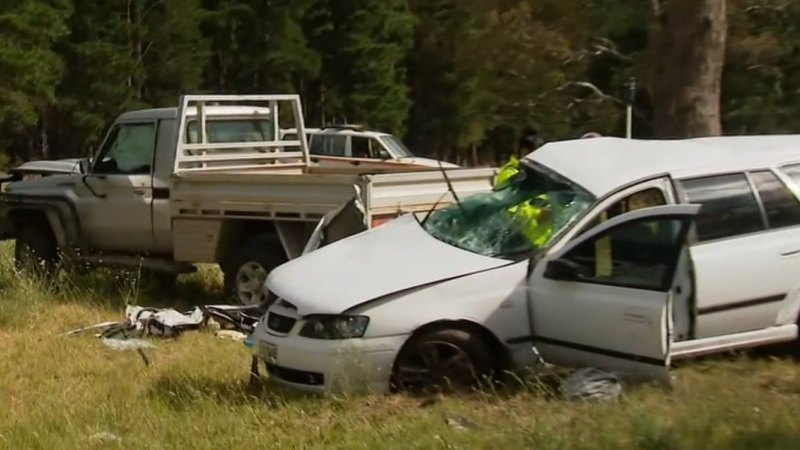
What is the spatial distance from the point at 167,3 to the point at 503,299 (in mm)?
34308

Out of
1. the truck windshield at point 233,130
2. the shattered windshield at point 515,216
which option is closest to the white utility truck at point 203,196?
the truck windshield at point 233,130

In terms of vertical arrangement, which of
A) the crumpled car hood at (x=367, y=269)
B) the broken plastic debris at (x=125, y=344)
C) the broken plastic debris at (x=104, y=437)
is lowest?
the broken plastic debris at (x=125, y=344)

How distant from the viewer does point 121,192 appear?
1194 centimetres

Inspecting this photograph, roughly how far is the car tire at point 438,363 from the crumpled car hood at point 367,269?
36cm

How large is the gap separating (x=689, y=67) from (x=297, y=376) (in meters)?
9.15

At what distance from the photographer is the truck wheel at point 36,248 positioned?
41.3ft

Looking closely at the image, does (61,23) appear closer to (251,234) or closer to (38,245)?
(38,245)

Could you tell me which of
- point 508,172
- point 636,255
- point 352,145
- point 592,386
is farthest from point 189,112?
point 352,145

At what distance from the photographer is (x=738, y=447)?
5.93 m

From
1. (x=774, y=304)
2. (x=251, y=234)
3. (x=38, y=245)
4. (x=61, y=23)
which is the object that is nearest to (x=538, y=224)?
(x=774, y=304)

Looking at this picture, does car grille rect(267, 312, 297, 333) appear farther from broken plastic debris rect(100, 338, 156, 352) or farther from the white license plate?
broken plastic debris rect(100, 338, 156, 352)

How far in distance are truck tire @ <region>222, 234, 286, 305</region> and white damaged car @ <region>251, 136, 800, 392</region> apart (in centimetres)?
274

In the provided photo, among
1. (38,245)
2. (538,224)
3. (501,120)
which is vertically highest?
(538,224)

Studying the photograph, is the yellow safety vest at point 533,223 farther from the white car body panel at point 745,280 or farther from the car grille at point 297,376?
the car grille at point 297,376
